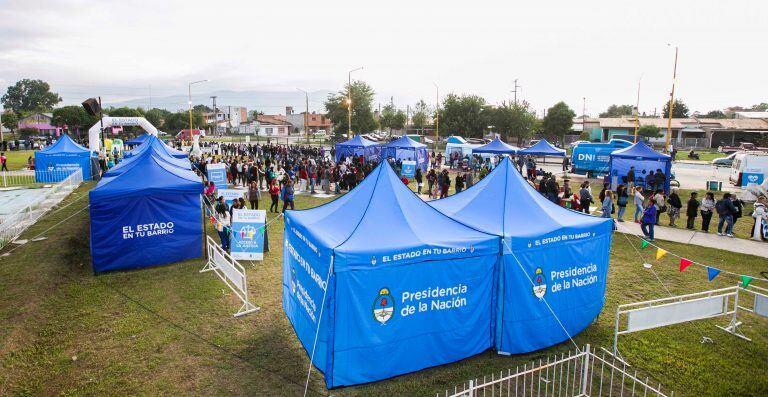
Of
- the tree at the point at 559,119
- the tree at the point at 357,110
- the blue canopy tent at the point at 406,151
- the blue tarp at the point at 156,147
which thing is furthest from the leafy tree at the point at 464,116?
the blue tarp at the point at 156,147

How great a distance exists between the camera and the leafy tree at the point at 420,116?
80.2m

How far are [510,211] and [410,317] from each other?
2.85 meters

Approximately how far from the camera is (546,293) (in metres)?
7.57

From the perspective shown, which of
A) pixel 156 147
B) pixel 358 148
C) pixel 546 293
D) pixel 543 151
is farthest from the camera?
pixel 358 148

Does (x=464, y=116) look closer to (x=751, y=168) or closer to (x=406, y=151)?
(x=406, y=151)

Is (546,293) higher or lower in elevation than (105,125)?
lower

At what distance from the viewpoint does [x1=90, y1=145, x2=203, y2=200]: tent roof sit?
1123 cm

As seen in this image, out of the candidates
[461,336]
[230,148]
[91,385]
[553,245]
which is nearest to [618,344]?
[553,245]

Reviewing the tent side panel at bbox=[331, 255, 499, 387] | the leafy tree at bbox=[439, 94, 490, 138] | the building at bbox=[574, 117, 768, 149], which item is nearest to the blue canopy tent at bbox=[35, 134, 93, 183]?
the tent side panel at bbox=[331, 255, 499, 387]

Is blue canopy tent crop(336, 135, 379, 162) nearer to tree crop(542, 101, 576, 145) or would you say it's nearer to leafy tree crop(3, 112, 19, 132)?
tree crop(542, 101, 576, 145)

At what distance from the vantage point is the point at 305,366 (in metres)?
7.10

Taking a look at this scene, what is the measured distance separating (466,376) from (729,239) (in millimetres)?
12780

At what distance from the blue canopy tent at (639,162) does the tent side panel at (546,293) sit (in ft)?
55.8

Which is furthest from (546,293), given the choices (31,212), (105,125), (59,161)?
(105,125)
